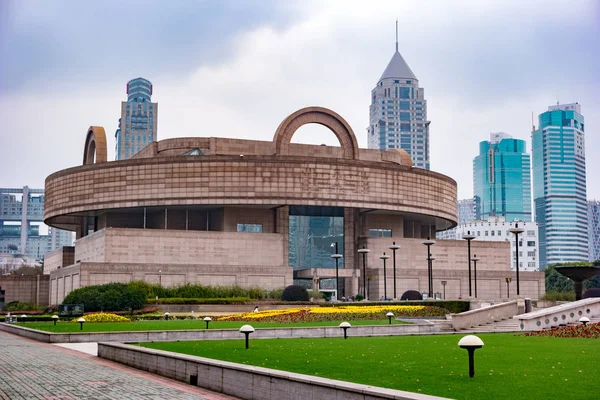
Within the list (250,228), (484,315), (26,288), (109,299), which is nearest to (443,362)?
(484,315)

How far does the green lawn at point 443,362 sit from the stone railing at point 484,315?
7871 mm

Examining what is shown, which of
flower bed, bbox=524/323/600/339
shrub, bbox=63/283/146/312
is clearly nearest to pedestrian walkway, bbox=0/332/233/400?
flower bed, bbox=524/323/600/339

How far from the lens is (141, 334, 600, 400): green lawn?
13.5 metres

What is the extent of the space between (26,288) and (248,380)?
2825 inches

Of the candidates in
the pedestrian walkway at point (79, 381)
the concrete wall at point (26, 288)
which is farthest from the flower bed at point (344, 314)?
the concrete wall at point (26, 288)

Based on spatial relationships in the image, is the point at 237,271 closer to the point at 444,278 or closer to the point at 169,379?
the point at 444,278

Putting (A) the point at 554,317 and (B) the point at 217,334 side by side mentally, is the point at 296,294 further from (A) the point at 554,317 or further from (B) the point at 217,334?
(B) the point at 217,334

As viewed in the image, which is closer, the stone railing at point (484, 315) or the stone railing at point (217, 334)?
the stone railing at point (217, 334)

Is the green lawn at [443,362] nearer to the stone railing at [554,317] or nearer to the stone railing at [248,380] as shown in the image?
the stone railing at [248,380]

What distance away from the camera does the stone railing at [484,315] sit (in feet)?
110

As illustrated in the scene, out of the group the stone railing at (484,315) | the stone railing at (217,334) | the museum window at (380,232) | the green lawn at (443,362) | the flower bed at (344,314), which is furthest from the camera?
the museum window at (380,232)

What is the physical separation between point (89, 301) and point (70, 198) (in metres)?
22.5

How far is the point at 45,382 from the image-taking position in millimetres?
17203

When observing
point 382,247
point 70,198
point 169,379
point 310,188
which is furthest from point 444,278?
point 169,379
